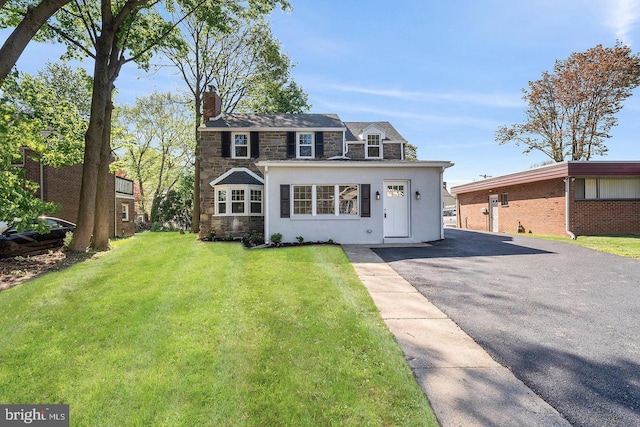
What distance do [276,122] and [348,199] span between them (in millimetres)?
7310

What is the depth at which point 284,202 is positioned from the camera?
11594mm

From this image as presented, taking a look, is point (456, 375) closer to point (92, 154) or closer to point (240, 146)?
point (92, 154)

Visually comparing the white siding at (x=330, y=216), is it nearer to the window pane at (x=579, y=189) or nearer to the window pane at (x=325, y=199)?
the window pane at (x=325, y=199)

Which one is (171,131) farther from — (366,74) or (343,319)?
(343,319)

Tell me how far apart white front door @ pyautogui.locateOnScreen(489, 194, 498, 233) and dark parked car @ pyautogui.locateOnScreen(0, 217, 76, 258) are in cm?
2138

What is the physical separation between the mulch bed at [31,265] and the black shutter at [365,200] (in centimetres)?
969

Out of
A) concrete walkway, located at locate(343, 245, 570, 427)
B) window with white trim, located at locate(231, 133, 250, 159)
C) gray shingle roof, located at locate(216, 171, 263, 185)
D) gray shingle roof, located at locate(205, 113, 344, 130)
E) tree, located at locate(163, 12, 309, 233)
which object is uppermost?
tree, located at locate(163, 12, 309, 233)

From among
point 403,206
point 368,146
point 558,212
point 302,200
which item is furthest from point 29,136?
point 558,212

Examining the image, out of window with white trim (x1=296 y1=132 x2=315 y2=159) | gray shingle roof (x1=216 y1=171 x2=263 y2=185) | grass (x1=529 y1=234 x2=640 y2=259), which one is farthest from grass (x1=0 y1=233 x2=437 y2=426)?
window with white trim (x1=296 y1=132 x2=315 y2=159)

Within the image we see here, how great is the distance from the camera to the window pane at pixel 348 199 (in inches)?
462

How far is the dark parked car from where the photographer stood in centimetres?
991

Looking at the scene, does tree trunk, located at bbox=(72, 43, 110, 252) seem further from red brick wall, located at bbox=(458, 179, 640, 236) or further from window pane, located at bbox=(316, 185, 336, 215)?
red brick wall, located at bbox=(458, 179, 640, 236)

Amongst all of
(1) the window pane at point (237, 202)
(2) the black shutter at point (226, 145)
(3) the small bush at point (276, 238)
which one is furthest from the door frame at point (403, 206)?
(2) the black shutter at point (226, 145)

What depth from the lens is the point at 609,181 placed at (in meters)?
13.3
